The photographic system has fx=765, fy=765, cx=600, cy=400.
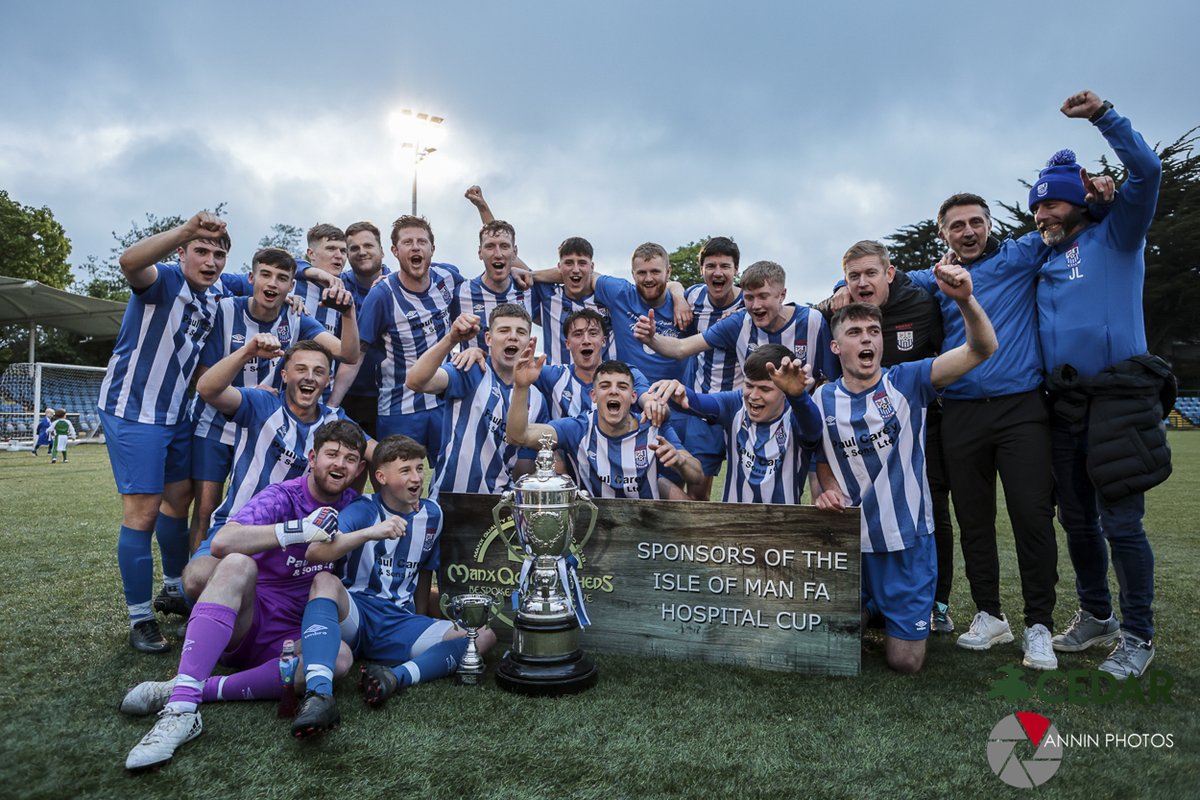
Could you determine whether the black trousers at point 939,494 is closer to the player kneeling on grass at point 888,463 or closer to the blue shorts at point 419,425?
the player kneeling on grass at point 888,463

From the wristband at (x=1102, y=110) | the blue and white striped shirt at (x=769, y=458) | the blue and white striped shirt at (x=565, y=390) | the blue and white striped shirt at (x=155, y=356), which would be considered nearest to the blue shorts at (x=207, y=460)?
the blue and white striped shirt at (x=155, y=356)

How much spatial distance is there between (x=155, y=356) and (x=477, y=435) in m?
1.65

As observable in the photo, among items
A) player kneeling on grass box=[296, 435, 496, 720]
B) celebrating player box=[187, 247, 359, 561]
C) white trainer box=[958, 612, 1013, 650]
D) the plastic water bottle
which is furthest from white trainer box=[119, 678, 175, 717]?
white trainer box=[958, 612, 1013, 650]

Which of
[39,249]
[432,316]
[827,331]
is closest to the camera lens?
[827,331]

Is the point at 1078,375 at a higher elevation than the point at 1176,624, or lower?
higher

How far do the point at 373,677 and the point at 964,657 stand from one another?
8.45 ft

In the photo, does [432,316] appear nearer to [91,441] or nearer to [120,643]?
[120,643]

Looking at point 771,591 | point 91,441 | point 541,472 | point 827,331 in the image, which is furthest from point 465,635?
point 91,441

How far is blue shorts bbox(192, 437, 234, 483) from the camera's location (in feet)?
13.5

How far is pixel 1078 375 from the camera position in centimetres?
337

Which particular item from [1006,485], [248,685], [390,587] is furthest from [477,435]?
[1006,485]

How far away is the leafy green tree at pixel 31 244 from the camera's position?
1207 inches

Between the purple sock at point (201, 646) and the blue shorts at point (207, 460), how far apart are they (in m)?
1.56

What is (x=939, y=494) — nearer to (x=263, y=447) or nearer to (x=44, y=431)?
(x=263, y=447)
